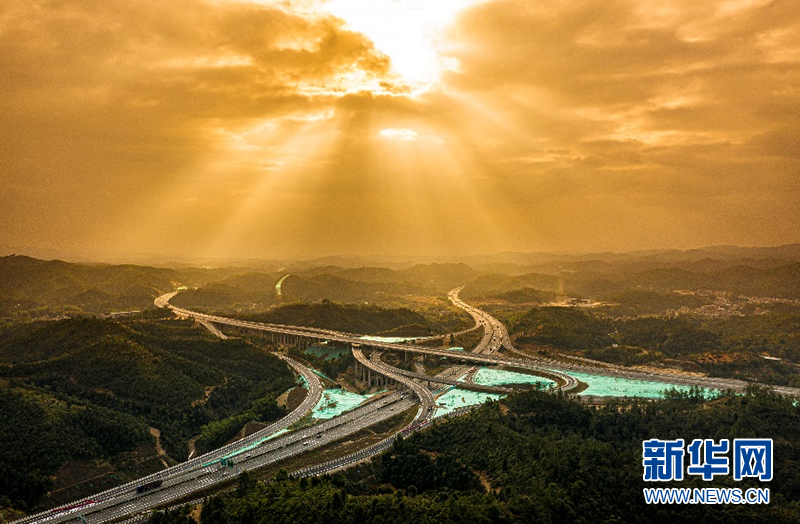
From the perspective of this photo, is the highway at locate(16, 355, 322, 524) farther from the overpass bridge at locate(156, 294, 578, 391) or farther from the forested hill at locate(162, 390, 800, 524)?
the overpass bridge at locate(156, 294, 578, 391)

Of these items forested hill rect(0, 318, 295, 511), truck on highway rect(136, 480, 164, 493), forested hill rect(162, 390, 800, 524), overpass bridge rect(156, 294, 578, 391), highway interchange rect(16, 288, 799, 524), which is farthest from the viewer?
overpass bridge rect(156, 294, 578, 391)

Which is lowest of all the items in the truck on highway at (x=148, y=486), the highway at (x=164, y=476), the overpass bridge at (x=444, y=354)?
the highway at (x=164, y=476)

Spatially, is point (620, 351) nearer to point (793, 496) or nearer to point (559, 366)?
point (559, 366)

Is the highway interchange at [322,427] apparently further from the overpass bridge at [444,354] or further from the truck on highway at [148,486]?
the truck on highway at [148,486]

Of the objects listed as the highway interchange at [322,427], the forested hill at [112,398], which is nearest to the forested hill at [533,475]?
the highway interchange at [322,427]

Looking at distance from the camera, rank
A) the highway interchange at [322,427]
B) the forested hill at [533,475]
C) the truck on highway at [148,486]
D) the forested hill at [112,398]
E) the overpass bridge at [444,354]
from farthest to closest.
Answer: the overpass bridge at [444,354]
the forested hill at [112,398]
the truck on highway at [148,486]
the highway interchange at [322,427]
the forested hill at [533,475]

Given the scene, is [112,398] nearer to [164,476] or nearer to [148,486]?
[164,476]

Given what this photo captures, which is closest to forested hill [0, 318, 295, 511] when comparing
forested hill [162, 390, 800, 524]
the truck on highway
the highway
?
the highway
